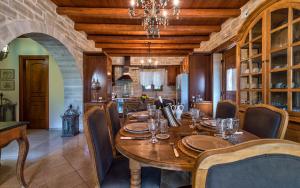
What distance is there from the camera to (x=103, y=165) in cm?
141

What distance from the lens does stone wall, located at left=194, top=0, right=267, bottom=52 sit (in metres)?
2.87

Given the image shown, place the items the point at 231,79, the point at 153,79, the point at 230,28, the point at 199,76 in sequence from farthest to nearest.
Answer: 1. the point at 153,79
2. the point at 199,76
3. the point at 231,79
4. the point at 230,28

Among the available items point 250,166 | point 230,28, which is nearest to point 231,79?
point 230,28

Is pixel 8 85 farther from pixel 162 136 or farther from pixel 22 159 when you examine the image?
pixel 162 136

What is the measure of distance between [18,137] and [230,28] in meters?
3.91

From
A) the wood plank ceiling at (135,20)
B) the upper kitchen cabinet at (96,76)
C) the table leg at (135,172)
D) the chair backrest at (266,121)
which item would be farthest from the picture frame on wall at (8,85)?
the chair backrest at (266,121)

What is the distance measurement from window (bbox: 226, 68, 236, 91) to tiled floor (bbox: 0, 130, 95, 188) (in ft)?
11.1

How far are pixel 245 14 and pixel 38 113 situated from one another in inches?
219

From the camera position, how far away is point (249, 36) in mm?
2715

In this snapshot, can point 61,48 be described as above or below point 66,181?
above

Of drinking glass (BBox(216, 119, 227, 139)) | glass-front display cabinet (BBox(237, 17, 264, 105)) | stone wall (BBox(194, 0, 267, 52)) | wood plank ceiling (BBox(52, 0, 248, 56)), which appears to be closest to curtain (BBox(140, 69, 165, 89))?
wood plank ceiling (BBox(52, 0, 248, 56))

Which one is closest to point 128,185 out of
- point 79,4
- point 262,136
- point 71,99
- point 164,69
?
point 262,136

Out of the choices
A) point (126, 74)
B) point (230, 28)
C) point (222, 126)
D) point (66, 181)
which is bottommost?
point (66, 181)

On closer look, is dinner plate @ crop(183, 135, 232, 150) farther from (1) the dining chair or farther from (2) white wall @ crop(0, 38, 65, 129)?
(2) white wall @ crop(0, 38, 65, 129)
